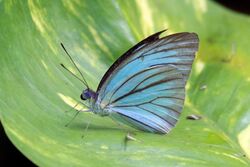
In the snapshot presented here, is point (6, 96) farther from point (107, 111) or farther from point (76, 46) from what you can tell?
point (76, 46)

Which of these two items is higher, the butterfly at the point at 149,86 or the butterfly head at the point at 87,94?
the butterfly head at the point at 87,94

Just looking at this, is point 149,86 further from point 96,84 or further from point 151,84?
point 96,84

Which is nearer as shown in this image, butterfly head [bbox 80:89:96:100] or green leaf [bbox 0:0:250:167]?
green leaf [bbox 0:0:250:167]

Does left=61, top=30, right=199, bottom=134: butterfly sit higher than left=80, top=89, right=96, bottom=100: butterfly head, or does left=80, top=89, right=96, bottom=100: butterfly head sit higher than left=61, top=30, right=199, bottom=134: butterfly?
left=80, top=89, right=96, bottom=100: butterfly head

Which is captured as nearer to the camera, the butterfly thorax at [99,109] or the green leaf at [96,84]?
the green leaf at [96,84]

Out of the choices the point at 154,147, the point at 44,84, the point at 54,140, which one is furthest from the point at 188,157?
the point at 44,84
